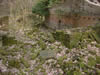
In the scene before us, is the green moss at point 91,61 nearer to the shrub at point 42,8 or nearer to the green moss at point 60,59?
the green moss at point 60,59

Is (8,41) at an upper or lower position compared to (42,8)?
lower

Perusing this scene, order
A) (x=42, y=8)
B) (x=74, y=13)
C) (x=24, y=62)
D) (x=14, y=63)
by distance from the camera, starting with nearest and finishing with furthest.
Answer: (x=14, y=63), (x=24, y=62), (x=74, y=13), (x=42, y=8)

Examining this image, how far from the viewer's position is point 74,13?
898 cm

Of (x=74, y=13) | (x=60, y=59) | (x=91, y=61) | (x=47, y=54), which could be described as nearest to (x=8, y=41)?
(x=47, y=54)

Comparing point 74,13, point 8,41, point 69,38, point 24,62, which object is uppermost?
point 74,13

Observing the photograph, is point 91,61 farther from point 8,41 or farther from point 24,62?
point 8,41

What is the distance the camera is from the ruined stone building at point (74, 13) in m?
7.65

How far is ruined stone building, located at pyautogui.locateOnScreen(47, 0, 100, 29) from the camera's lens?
765 cm

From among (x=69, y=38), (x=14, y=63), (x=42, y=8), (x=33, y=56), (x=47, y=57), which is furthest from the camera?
(x=42, y=8)

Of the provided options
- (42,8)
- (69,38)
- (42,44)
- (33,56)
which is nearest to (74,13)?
(42,8)

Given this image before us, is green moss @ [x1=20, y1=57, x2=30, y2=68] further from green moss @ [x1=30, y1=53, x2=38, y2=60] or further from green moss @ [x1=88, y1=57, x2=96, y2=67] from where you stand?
green moss @ [x1=88, y1=57, x2=96, y2=67]

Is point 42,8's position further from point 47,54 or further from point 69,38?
point 47,54

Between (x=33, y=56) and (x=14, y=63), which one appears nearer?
(x=14, y=63)

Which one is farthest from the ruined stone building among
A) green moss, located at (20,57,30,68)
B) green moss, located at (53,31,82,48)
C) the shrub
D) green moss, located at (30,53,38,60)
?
green moss, located at (20,57,30,68)
